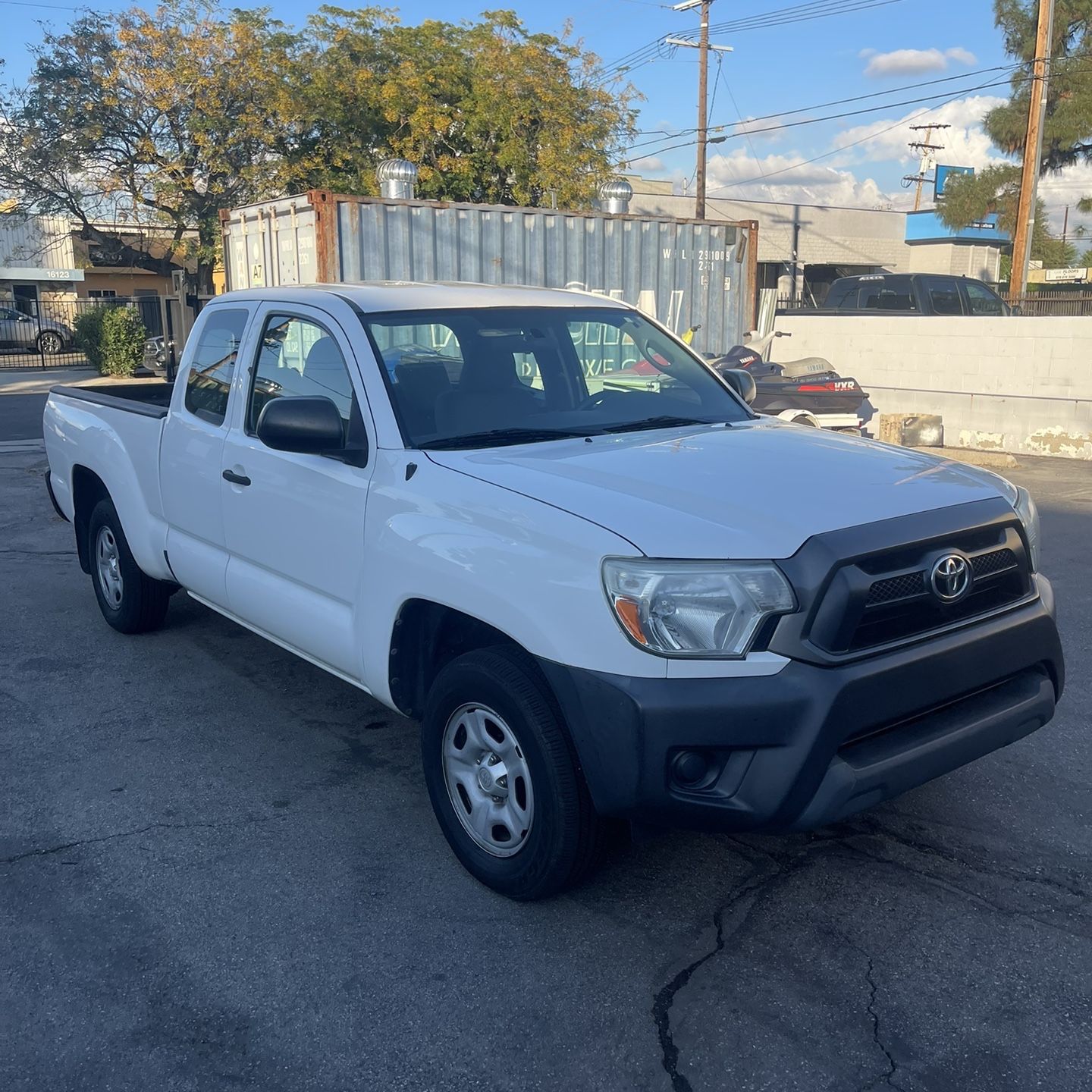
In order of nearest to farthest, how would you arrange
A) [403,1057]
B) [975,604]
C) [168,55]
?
[403,1057] → [975,604] → [168,55]

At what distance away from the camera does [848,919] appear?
341 centimetres

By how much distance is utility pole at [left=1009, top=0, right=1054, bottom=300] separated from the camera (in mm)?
19594

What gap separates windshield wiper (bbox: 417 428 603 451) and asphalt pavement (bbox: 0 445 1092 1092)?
4.62 feet

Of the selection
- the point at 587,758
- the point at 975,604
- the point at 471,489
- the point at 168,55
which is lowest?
the point at 587,758

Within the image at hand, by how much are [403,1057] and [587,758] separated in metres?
0.88

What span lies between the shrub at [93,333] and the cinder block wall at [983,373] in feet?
A: 63.0

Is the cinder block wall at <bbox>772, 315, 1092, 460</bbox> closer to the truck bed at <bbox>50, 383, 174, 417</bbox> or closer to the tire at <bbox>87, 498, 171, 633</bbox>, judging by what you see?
the truck bed at <bbox>50, 383, 174, 417</bbox>

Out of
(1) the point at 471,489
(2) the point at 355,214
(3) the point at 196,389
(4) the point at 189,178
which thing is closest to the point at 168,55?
(4) the point at 189,178

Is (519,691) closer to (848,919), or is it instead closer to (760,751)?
(760,751)

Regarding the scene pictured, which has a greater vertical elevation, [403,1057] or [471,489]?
[471,489]

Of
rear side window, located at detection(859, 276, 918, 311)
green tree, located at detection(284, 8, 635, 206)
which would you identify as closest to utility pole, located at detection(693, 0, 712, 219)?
green tree, located at detection(284, 8, 635, 206)

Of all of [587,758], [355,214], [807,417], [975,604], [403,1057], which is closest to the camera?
[403,1057]

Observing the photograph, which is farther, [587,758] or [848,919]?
[848,919]

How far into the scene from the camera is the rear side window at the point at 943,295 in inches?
659
